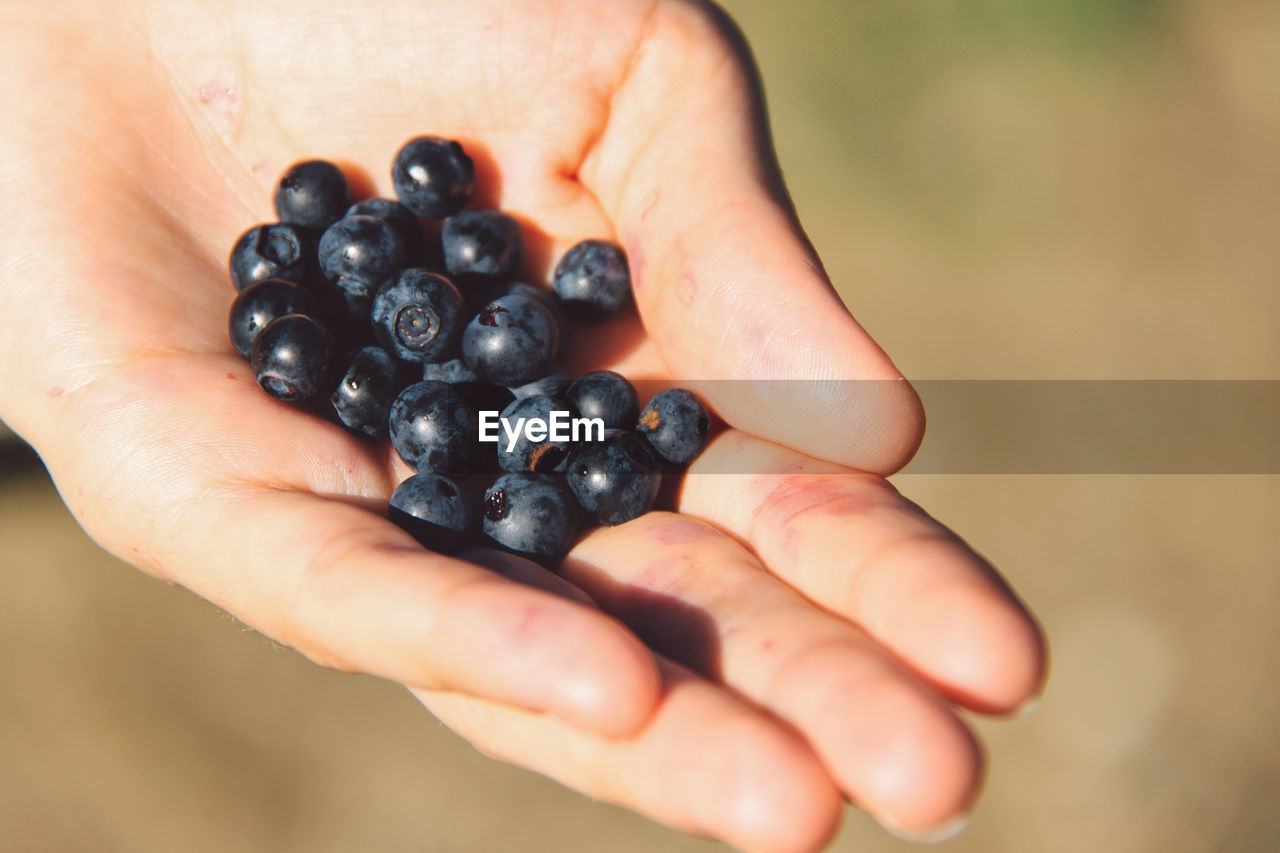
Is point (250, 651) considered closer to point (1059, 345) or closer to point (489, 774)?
point (489, 774)

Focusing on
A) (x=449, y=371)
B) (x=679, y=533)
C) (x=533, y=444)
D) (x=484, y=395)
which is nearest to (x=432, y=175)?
(x=449, y=371)

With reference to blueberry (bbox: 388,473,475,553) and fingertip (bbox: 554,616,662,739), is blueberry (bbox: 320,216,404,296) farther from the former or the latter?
fingertip (bbox: 554,616,662,739)

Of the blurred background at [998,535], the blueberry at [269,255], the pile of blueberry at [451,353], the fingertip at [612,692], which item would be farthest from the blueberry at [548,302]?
the blurred background at [998,535]

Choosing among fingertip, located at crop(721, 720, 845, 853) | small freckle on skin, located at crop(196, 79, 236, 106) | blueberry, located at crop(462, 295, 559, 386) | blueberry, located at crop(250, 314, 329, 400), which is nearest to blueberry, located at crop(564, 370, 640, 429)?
blueberry, located at crop(462, 295, 559, 386)

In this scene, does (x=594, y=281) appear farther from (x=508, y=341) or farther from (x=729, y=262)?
(x=729, y=262)

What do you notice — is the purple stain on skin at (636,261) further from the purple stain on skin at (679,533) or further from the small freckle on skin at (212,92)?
the small freckle on skin at (212,92)
